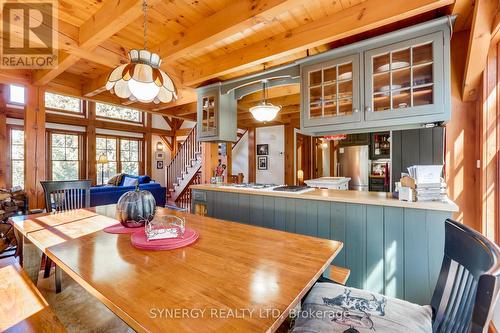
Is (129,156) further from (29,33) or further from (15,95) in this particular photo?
(29,33)

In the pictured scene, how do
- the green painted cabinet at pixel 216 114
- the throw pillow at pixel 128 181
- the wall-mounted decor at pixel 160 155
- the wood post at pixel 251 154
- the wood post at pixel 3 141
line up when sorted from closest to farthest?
the green painted cabinet at pixel 216 114, the wood post at pixel 3 141, the throw pillow at pixel 128 181, the wood post at pixel 251 154, the wall-mounted decor at pixel 160 155

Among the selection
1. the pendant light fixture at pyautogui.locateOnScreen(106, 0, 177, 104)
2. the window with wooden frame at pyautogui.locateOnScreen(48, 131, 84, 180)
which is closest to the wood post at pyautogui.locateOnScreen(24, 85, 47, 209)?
the pendant light fixture at pyautogui.locateOnScreen(106, 0, 177, 104)

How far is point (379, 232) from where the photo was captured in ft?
6.16

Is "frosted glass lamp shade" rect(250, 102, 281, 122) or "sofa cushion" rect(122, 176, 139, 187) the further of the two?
"sofa cushion" rect(122, 176, 139, 187)

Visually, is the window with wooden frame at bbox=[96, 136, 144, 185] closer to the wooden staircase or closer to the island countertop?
the wooden staircase

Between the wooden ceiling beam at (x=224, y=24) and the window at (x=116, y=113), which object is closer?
the wooden ceiling beam at (x=224, y=24)

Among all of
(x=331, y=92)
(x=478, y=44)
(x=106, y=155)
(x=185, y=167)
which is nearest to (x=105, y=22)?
(x=331, y=92)

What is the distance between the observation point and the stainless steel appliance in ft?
16.9

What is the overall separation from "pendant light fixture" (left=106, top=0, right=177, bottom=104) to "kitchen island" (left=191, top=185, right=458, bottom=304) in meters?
1.51

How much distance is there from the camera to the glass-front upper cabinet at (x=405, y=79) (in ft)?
5.86

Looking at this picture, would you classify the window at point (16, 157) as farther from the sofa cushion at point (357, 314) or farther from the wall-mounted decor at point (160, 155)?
the sofa cushion at point (357, 314)

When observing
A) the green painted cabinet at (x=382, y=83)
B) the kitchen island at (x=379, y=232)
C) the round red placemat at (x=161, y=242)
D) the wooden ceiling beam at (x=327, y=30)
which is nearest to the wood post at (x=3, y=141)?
the wooden ceiling beam at (x=327, y=30)

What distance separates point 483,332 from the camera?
0.57 meters

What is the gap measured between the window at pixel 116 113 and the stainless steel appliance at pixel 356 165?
24.5 ft
